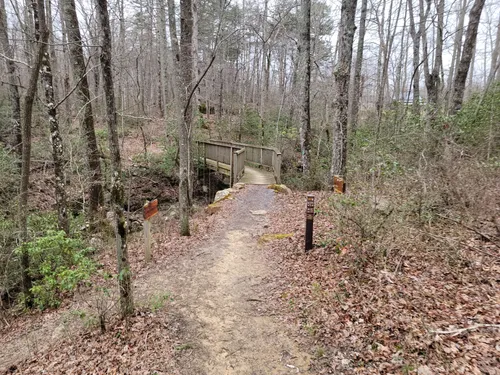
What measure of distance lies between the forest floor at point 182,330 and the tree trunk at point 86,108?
3.61m

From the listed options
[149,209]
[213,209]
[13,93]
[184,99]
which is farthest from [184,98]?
[13,93]

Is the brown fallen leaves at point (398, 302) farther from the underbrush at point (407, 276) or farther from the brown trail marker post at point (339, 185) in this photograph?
the brown trail marker post at point (339, 185)

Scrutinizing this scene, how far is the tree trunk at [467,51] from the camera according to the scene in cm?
863

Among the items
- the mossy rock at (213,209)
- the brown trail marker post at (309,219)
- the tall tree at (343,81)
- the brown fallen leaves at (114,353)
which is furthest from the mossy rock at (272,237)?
the brown fallen leaves at (114,353)

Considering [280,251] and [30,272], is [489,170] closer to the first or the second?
[280,251]

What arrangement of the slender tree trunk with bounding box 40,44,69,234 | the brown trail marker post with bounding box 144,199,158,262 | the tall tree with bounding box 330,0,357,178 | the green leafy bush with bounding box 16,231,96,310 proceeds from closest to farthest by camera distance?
the green leafy bush with bounding box 16,231,96,310, the brown trail marker post with bounding box 144,199,158,262, the slender tree trunk with bounding box 40,44,69,234, the tall tree with bounding box 330,0,357,178

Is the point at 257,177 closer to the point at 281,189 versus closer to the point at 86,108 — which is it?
the point at 281,189

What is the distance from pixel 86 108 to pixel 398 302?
8723 mm

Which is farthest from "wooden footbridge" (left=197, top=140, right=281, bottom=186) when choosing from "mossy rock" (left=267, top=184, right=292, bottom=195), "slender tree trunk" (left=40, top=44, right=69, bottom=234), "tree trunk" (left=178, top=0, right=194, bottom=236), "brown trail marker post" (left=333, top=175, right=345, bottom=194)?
"slender tree trunk" (left=40, top=44, right=69, bottom=234)

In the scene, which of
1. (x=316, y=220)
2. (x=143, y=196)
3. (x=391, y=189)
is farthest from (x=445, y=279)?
(x=143, y=196)

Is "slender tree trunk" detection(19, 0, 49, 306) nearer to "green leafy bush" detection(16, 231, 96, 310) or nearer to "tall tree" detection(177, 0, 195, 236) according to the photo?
"green leafy bush" detection(16, 231, 96, 310)

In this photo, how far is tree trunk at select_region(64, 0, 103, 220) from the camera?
7391 mm

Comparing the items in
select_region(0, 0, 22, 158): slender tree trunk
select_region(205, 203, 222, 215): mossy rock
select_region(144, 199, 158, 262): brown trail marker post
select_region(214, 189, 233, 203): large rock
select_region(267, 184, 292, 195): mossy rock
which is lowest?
select_region(205, 203, 222, 215): mossy rock

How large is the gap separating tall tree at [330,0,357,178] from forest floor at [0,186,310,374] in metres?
4.01
